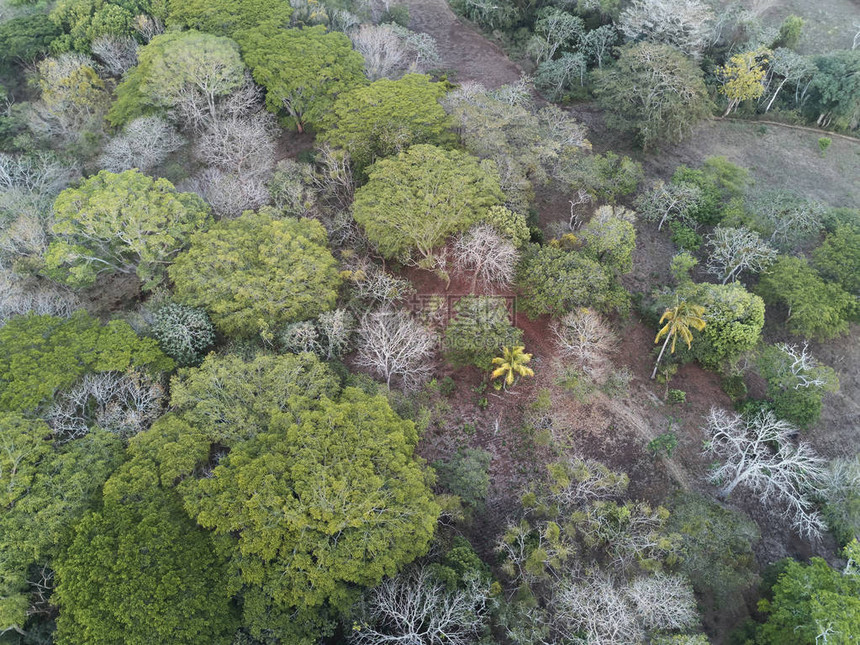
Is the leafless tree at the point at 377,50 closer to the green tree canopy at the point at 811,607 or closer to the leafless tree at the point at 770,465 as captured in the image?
the leafless tree at the point at 770,465

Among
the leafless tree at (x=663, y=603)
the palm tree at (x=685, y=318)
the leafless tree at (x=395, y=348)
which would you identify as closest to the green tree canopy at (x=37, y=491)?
the leafless tree at (x=395, y=348)

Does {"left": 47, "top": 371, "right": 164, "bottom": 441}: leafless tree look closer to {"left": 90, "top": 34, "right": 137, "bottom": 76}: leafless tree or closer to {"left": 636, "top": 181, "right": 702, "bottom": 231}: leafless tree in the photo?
{"left": 90, "top": 34, "right": 137, "bottom": 76}: leafless tree

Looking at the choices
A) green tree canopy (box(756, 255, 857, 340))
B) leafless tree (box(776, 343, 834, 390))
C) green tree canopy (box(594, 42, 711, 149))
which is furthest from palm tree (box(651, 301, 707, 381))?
green tree canopy (box(594, 42, 711, 149))

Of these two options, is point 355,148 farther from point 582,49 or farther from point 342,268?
point 582,49

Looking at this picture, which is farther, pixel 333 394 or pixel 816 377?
pixel 816 377

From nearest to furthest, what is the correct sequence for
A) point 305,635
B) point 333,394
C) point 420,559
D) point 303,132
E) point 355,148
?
point 305,635 < point 420,559 < point 333,394 < point 355,148 < point 303,132

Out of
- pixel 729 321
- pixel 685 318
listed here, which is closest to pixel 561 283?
pixel 685 318

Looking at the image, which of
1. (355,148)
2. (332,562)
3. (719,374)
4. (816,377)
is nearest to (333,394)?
(332,562)
